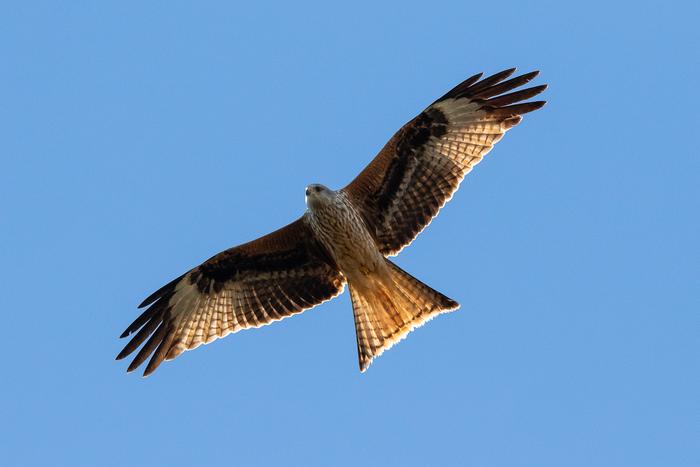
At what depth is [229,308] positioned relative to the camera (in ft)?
38.9

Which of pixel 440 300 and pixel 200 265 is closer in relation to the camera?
pixel 440 300

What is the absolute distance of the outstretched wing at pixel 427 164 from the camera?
11.3m

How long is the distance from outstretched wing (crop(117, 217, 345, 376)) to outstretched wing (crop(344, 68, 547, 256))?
0.77 meters

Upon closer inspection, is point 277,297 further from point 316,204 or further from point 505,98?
point 505,98

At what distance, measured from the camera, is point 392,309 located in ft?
36.4

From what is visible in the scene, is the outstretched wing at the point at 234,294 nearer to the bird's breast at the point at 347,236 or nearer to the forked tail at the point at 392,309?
the bird's breast at the point at 347,236

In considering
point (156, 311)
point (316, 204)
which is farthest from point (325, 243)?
point (156, 311)

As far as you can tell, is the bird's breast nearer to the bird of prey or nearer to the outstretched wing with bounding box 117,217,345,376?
the bird of prey

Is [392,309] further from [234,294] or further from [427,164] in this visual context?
[234,294]

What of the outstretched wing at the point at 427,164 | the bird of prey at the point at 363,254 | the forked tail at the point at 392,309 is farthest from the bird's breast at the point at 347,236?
the outstretched wing at the point at 427,164

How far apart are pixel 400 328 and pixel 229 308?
1.96 meters

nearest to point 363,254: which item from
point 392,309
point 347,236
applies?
point 347,236

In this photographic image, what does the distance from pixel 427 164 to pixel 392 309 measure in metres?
1.56

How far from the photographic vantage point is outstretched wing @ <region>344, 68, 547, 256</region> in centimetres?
1134
